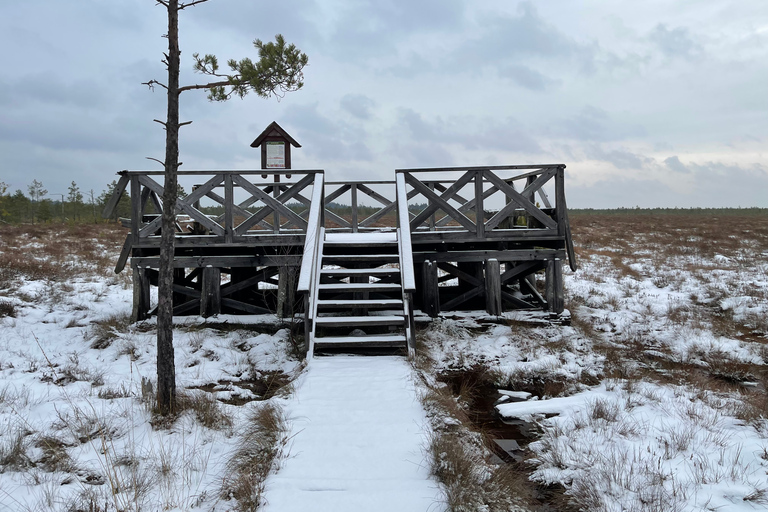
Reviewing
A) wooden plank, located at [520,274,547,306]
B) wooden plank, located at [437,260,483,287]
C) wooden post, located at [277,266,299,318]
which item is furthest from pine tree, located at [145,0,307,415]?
wooden plank, located at [520,274,547,306]

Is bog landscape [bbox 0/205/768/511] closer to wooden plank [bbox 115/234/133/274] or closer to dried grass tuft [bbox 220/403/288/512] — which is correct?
dried grass tuft [bbox 220/403/288/512]

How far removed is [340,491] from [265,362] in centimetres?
415

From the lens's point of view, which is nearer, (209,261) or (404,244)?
(404,244)

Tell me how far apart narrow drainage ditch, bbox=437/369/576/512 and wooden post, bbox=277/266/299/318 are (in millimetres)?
3164

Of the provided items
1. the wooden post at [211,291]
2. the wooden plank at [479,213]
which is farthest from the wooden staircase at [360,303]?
the wooden post at [211,291]

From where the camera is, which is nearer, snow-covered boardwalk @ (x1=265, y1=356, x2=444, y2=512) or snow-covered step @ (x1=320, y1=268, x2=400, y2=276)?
snow-covered boardwalk @ (x1=265, y1=356, x2=444, y2=512)

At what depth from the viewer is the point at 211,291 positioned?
8727 millimetres

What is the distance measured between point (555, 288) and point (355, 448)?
20.7 ft

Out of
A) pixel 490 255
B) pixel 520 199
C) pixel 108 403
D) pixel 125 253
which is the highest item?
pixel 520 199

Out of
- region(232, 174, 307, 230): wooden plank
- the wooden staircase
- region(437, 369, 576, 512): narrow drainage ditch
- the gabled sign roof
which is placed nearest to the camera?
region(437, 369, 576, 512): narrow drainage ditch

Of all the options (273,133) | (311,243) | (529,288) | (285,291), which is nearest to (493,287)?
(529,288)

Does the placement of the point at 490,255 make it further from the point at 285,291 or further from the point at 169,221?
the point at 169,221

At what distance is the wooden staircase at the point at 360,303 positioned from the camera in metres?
6.34

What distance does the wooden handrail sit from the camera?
6227 millimetres
